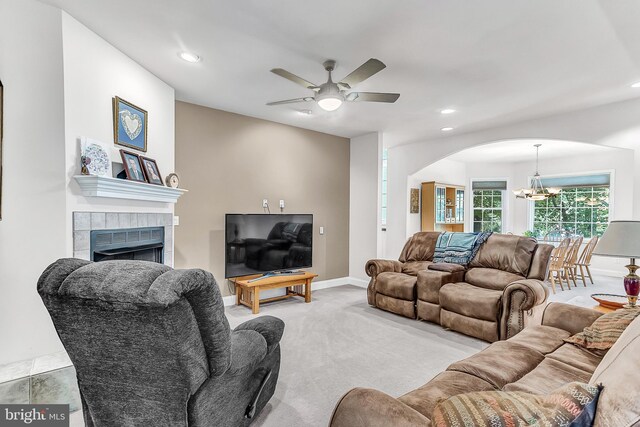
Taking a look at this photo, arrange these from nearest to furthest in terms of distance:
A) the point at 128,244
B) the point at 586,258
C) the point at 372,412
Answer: the point at 372,412
the point at 128,244
the point at 586,258

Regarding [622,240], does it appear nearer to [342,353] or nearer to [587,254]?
[342,353]

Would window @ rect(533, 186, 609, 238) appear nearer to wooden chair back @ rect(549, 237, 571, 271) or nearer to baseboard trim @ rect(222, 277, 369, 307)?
wooden chair back @ rect(549, 237, 571, 271)

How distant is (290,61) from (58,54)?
176cm

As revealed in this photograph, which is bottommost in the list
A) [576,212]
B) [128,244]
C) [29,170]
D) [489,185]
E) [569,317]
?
[569,317]

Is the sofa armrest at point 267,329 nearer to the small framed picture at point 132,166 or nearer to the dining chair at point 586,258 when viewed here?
the small framed picture at point 132,166

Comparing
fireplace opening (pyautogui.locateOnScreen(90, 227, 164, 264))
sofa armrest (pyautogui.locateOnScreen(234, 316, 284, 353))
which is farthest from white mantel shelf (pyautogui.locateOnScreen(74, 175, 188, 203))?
sofa armrest (pyautogui.locateOnScreen(234, 316, 284, 353))

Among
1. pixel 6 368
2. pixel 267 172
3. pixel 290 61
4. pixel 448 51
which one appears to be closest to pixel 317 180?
pixel 267 172

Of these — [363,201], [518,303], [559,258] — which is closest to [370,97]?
[518,303]

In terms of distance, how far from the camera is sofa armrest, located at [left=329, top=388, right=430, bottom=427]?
0.97m

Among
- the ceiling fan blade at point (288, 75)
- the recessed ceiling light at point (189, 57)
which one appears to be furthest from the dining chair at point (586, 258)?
A: the recessed ceiling light at point (189, 57)

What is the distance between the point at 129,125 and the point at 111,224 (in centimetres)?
94

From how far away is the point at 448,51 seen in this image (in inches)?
109

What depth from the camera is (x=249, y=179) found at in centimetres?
462

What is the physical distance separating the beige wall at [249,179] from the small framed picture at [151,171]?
711 millimetres
